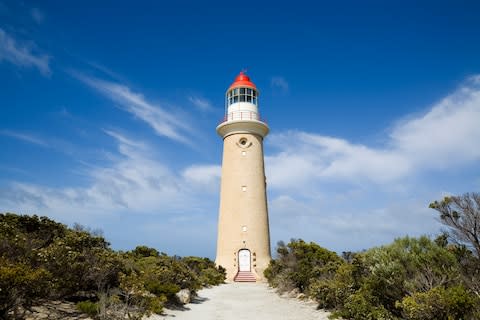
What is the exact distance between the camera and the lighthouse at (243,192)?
25.6 m

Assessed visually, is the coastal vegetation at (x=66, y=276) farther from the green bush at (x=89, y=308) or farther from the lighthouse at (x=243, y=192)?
the lighthouse at (x=243, y=192)

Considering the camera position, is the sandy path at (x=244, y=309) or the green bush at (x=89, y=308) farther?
the sandy path at (x=244, y=309)

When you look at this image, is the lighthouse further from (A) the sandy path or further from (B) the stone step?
(A) the sandy path

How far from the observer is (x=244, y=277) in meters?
25.4

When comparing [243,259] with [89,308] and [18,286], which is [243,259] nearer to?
[89,308]

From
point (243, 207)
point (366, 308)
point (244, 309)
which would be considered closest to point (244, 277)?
point (243, 207)

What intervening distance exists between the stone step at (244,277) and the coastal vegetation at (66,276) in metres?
12.4

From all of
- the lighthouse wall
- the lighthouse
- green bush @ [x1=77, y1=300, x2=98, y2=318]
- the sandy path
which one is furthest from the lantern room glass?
green bush @ [x1=77, y1=300, x2=98, y2=318]

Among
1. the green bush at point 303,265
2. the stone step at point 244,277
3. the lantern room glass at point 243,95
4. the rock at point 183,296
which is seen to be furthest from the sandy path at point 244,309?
the lantern room glass at point 243,95

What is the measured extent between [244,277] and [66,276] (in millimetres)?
18080

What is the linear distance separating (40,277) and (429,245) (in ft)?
28.2

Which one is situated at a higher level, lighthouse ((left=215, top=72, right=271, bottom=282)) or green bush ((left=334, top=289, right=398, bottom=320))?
lighthouse ((left=215, top=72, right=271, bottom=282))

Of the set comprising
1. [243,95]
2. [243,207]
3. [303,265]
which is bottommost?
[303,265]

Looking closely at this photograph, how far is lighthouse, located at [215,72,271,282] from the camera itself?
25.6 m
